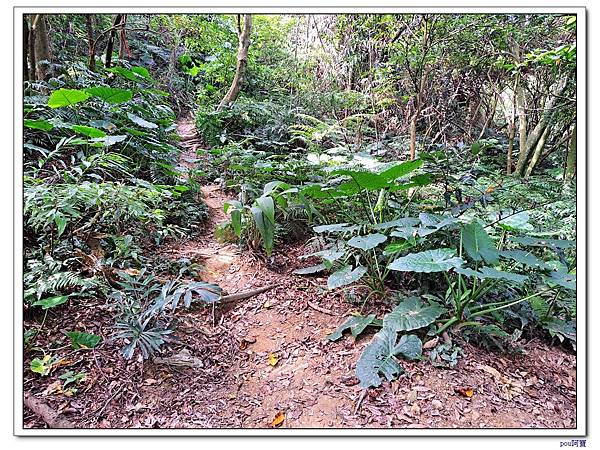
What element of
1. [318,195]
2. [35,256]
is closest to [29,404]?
[35,256]

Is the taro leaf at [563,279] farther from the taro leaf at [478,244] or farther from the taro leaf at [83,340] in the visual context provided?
the taro leaf at [83,340]

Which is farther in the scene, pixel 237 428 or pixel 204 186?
pixel 204 186

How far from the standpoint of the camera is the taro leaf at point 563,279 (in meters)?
1.25

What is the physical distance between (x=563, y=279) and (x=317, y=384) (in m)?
0.95

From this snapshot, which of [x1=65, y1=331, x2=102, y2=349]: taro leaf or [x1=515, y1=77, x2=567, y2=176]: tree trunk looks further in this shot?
[x1=515, y1=77, x2=567, y2=176]: tree trunk

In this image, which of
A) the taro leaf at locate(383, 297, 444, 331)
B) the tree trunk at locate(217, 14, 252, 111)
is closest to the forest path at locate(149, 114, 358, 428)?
Result: the taro leaf at locate(383, 297, 444, 331)

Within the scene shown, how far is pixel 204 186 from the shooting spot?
3.32 meters

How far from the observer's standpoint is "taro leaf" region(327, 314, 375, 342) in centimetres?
143

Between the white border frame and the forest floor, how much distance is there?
0.08 ft

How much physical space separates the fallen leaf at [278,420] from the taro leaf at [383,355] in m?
0.27

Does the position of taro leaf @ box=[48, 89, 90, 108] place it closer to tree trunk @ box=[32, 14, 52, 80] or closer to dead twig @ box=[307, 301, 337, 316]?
tree trunk @ box=[32, 14, 52, 80]

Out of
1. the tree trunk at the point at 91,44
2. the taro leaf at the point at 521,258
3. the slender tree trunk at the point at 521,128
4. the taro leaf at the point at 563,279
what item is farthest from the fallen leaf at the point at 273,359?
the slender tree trunk at the point at 521,128
